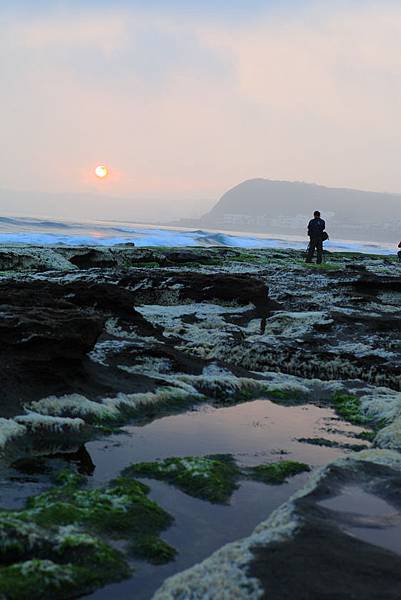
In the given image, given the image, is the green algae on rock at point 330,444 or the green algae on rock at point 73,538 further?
the green algae on rock at point 330,444

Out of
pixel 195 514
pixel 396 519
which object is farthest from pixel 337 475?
pixel 195 514

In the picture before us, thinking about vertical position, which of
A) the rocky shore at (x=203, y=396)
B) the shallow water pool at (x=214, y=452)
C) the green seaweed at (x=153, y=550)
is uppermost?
the rocky shore at (x=203, y=396)

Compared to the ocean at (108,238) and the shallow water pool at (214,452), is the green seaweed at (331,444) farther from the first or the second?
the ocean at (108,238)

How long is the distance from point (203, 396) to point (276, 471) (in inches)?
130

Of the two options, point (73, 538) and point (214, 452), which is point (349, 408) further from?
point (73, 538)

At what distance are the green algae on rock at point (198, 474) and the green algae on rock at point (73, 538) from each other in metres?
0.49

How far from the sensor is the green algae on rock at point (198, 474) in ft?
18.7

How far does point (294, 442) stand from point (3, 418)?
374 centimetres

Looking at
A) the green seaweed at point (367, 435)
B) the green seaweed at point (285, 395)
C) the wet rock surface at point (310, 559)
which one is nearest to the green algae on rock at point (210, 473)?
the wet rock surface at point (310, 559)

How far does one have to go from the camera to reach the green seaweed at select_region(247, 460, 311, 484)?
6.13 meters

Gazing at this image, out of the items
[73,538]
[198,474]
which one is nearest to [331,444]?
[198,474]

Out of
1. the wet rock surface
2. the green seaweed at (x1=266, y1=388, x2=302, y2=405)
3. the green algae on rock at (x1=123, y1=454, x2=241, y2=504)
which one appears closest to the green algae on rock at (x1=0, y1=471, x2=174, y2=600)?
the green algae on rock at (x1=123, y1=454, x2=241, y2=504)

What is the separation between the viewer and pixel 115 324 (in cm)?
1287

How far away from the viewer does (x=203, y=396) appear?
9461 mm
